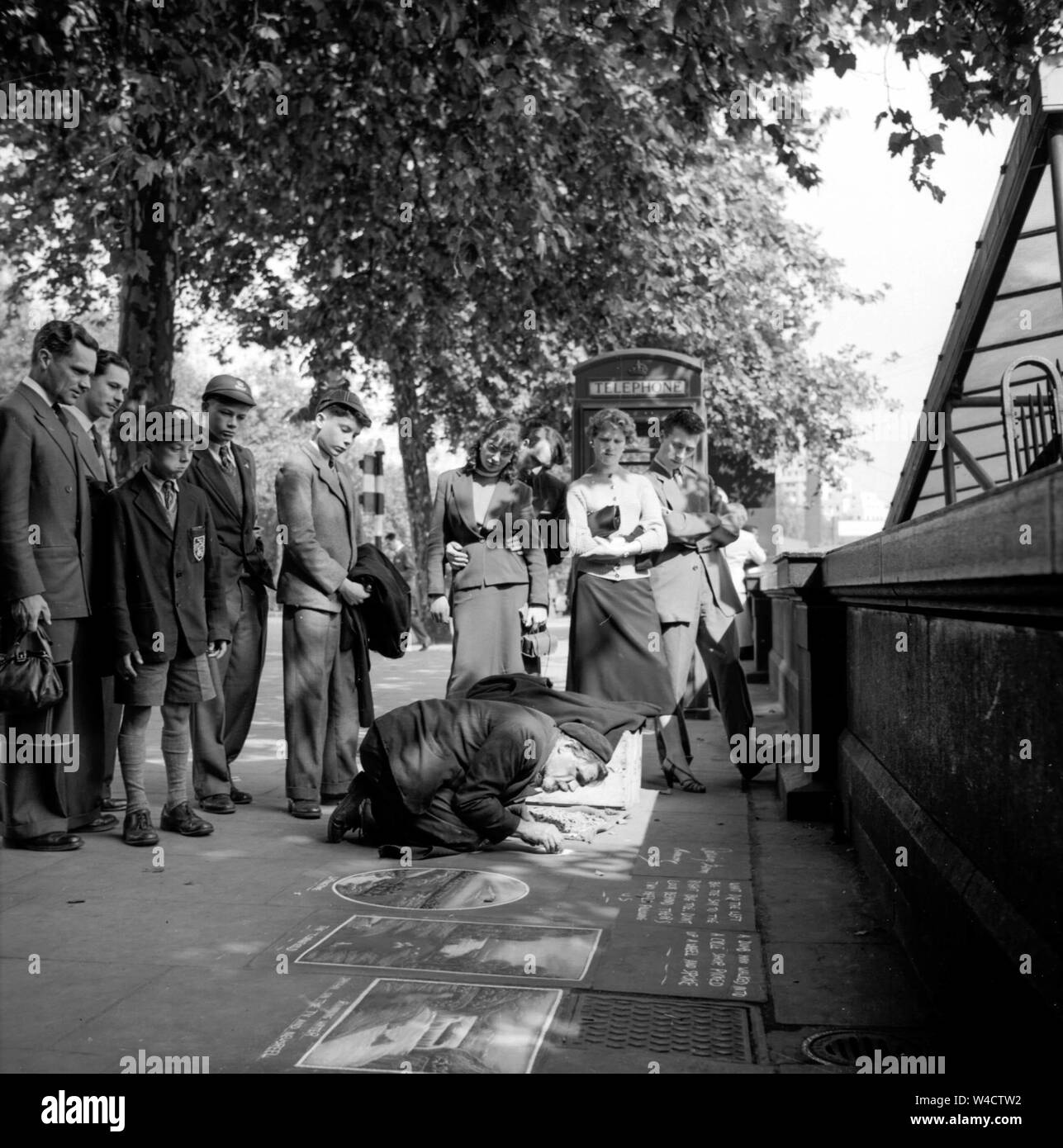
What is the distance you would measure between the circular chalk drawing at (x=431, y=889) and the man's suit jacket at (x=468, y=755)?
1.00 feet

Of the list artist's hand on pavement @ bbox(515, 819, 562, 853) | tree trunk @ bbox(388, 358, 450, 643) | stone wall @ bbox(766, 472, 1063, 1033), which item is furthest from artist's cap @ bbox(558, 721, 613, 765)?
tree trunk @ bbox(388, 358, 450, 643)

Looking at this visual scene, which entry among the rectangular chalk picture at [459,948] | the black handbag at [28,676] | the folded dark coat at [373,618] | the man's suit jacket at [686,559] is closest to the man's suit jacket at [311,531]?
the folded dark coat at [373,618]

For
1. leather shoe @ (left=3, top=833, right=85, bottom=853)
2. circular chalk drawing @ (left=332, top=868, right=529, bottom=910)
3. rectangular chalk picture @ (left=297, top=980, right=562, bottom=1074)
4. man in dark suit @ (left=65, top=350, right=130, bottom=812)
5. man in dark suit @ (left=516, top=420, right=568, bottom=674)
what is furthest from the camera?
man in dark suit @ (left=516, top=420, right=568, bottom=674)

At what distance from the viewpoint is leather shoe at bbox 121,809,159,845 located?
5535 mm

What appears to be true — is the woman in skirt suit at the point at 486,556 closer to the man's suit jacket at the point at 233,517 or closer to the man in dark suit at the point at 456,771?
the man's suit jacket at the point at 233,517

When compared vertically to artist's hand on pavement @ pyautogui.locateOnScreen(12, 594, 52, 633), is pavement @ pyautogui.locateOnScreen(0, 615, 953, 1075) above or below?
below

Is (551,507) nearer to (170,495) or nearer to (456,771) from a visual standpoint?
(170,495)

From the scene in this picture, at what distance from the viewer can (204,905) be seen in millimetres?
4484

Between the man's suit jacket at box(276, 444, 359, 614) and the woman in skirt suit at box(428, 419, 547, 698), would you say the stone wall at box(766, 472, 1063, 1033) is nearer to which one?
the woman in skirt suit at box(428, 419, 547, 698)

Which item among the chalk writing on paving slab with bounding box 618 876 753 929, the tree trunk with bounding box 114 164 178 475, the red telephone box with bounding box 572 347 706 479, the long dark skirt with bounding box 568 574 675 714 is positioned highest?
the tree trunk with bounding box 114 164 178 475

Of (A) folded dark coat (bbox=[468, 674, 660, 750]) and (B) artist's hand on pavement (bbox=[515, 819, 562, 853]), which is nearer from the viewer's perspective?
(B) artist's hand on pavement (bbox=[515, 819, 562, 853])

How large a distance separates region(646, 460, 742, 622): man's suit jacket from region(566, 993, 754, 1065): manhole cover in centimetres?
417

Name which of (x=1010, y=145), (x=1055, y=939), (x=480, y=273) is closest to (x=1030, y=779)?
(x=1055, y=939)

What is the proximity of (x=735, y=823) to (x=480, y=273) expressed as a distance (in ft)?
33.4
